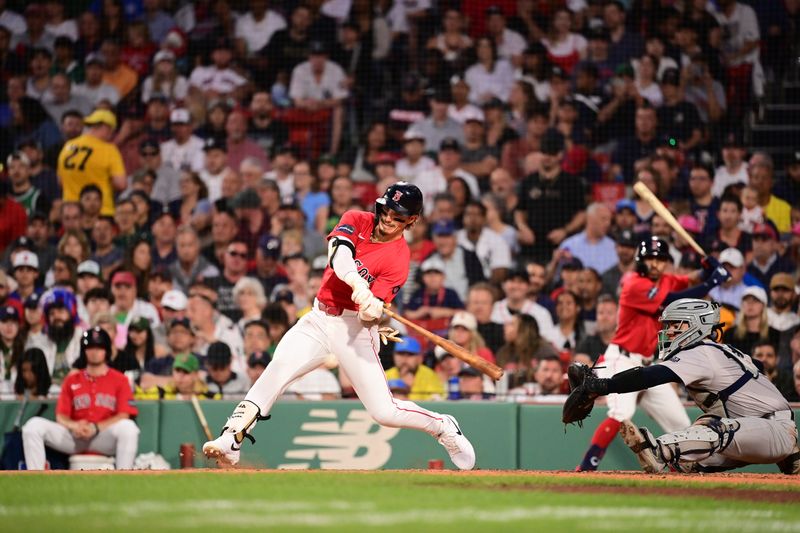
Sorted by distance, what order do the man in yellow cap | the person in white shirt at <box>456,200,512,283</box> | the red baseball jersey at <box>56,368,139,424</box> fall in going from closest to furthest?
the red baseball jersey at <box>56,368,139,424</box> → the person in white shirt at <box>456,200,512,283</box> → the man in yellow cap

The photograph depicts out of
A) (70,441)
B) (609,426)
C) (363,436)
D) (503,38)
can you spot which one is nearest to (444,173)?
(503,38)

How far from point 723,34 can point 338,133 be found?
4097 millimetres

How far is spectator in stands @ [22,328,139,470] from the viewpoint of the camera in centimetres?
979

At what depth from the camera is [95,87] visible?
14266 millimetres

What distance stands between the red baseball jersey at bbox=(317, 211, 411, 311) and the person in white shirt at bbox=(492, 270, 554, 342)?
370 cm

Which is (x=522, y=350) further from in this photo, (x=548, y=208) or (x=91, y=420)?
(x=91, y=420)

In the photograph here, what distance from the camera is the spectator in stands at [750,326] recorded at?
10211 millimetres

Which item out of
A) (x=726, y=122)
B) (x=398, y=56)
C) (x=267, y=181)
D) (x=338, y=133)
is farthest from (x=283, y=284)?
(x=726, y=122)

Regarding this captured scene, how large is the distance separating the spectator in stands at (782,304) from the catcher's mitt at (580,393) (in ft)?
12.1

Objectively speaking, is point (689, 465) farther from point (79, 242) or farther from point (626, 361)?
point (79, 242)

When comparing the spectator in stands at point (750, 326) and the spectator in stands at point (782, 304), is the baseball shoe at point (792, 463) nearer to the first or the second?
the spectator in stands at point (750, 326)

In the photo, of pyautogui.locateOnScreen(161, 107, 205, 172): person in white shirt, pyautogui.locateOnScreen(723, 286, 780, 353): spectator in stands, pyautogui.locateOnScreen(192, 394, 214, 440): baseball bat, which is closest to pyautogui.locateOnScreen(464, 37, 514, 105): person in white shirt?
pyautogui.locateOnScreen(161, 107, 205, 172): person in white shirt

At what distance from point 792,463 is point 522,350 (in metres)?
3.34

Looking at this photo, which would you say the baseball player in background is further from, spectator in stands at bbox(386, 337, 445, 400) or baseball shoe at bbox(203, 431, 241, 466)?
baseball shoe at bbox(203, 431, 241, 466)
